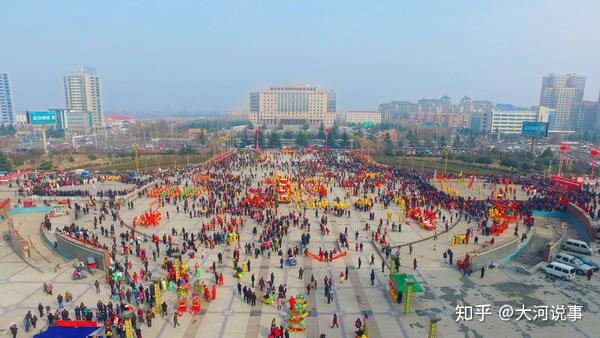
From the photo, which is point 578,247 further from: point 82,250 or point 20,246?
point 20,246

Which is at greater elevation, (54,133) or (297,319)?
(297,319)

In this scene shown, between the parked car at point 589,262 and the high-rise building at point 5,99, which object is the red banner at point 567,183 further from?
the high-rise building at point 5,99

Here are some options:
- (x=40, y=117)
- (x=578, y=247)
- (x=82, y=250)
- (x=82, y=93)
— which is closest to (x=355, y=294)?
(x=82, y=250)

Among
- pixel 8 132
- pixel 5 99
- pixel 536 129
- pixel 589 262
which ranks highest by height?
pixel 5 99

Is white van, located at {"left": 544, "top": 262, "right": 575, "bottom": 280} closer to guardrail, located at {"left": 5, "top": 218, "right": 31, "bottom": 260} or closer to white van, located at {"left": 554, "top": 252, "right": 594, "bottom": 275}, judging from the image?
white van, located at {"left": 554, "top": 252, "right": 594, "bottom": 275}

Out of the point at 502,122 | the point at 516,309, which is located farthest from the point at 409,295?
the point at 502,122

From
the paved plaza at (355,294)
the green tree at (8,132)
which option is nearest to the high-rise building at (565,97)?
the paved plaza at (355,294)

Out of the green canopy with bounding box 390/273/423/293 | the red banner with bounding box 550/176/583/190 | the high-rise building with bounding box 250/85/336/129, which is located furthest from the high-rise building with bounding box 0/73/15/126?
the red banner with bounding box 550/176/583/190
